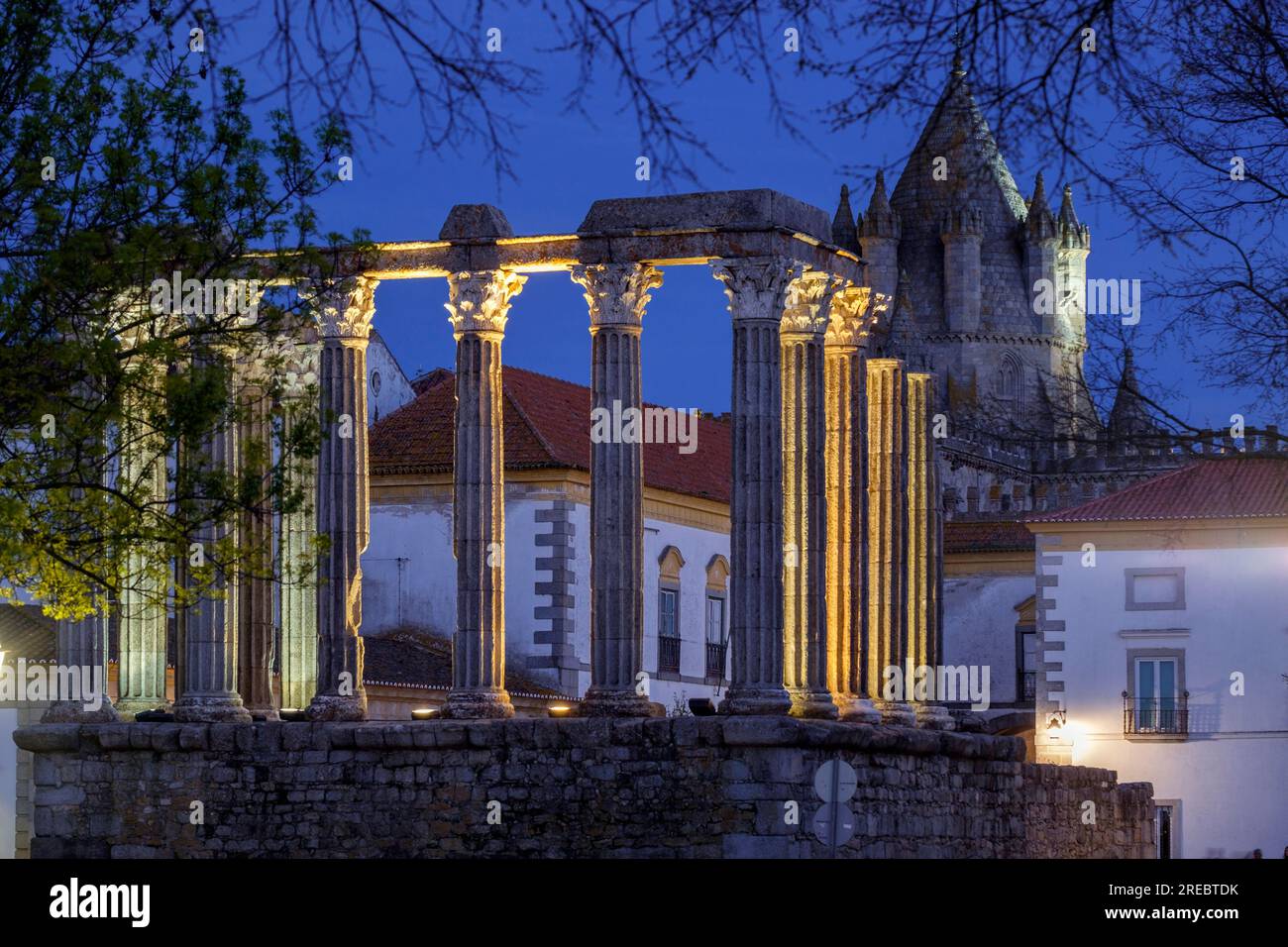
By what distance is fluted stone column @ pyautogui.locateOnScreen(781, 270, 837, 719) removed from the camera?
112ft

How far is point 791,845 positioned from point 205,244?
1028 centimetres

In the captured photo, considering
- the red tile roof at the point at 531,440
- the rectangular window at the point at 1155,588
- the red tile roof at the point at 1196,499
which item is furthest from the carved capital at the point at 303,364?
the rectangular window at the point at 1155,588

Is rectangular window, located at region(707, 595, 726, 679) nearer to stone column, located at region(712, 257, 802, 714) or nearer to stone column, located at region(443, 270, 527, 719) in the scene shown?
stone column, located at region(443, 270, 527, 719)

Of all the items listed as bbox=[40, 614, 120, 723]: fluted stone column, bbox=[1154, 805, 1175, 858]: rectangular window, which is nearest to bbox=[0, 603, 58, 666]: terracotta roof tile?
bbox=[40, 614, 120, 723]: fluted stone column

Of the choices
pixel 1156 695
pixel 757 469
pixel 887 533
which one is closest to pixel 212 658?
pixel 757 469

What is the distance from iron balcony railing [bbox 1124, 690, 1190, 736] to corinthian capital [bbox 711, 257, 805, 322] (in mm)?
21505

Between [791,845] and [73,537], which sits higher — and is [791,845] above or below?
below

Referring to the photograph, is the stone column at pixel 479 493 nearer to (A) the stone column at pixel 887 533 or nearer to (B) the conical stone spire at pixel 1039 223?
(A) the stone column at pixel 887 533

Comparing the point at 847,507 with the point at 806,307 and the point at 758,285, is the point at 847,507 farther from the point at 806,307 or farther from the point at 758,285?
the point at 758,285

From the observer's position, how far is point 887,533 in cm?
3709

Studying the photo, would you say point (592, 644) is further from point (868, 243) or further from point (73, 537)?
point (868, 243)

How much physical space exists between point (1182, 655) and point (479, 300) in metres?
22.5

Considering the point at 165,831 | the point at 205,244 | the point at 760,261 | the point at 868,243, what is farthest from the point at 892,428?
the point at 868,243
